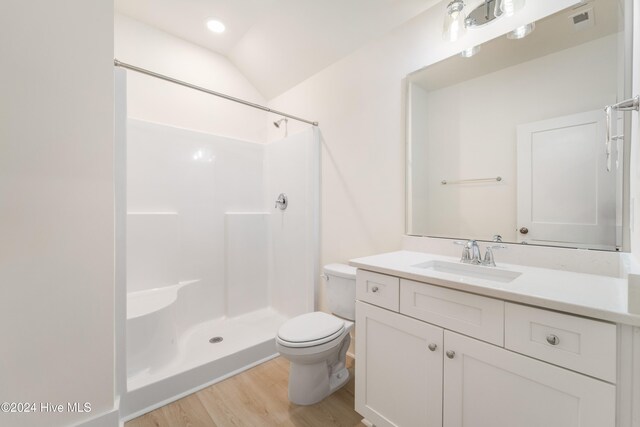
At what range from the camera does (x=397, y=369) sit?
1180 mm

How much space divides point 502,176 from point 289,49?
1.92 metres

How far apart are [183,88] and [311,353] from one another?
97.9 inches

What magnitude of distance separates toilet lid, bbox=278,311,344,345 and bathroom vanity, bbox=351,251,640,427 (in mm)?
205

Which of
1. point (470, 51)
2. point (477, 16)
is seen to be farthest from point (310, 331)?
point (477, 16)

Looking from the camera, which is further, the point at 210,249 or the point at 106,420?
the point at 210,249

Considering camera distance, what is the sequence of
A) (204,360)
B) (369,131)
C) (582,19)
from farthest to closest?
(369,131) < (204,360) < (582,19)

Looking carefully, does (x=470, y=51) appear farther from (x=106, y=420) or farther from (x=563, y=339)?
(x=106, y=420)

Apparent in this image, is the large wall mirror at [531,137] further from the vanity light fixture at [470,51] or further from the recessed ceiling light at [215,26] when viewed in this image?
the recessed ceiling light at [215,26]

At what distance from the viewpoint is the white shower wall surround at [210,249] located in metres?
1.80

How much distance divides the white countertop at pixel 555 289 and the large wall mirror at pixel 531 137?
9.0 inches

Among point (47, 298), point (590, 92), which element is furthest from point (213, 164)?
point (590, 92)

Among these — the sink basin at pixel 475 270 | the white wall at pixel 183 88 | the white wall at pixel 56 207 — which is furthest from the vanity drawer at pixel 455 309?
the white wall at pixel 183 88

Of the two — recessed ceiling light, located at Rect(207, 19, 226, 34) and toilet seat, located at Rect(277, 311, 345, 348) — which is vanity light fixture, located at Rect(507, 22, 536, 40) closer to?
toilet seat, located at Rect(277, 311, 345, 348)

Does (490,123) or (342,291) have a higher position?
(490,123)
